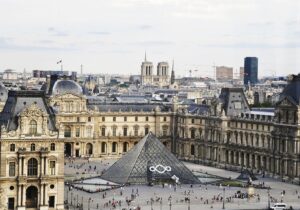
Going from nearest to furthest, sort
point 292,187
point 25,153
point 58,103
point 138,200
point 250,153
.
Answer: point 25,153, point 138,200, point 292,187, point 250,153, point 58,103

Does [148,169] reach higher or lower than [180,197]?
higher

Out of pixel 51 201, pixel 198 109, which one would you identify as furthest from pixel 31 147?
pixel 198 109

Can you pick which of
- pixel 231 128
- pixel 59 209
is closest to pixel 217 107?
pixel 231 128

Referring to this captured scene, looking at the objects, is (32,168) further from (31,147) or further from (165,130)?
(165,130)

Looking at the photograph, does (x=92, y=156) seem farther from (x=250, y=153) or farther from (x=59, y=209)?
(x=59, y=209)

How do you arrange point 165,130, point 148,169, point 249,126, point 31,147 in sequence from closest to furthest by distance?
point 31,147 → point 148,169 → point 249,126 → point 165,130

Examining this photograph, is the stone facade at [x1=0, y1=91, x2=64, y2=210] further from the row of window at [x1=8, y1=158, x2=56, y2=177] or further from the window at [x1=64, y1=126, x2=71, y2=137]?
the window at [x1=64, y1=126, x2=71, y2=137]

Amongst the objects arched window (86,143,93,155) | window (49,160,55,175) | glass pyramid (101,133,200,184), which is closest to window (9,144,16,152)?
window (49,160,55,175)
